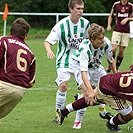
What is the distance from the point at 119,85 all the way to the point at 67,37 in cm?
183

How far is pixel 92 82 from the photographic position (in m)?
7.47

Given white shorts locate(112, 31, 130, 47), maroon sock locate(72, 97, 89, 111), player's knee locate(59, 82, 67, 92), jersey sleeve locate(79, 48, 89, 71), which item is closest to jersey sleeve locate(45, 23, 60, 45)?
player's knee locate(59, 82, 67, 92)

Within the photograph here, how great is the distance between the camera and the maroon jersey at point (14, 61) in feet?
19.9

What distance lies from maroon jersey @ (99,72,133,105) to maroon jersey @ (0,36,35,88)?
0.96m

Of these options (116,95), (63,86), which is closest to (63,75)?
(63,86)

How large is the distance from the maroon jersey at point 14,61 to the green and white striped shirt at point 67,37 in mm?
1708

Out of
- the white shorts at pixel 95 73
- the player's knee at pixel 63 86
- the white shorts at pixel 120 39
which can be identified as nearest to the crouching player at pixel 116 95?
the white shorts at pixel 95 73

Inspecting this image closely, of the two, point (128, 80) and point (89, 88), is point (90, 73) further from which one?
point (128, 80)

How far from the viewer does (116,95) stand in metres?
6.47

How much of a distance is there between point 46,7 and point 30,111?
2422cm

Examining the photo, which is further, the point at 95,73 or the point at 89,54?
the point at 95,73

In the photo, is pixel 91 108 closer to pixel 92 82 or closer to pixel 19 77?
pixel 92 82

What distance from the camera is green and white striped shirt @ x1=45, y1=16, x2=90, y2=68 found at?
25.9 feet

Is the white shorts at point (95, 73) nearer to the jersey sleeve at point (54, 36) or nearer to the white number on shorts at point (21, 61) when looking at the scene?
the jersey sleeve at point (54, 36)
